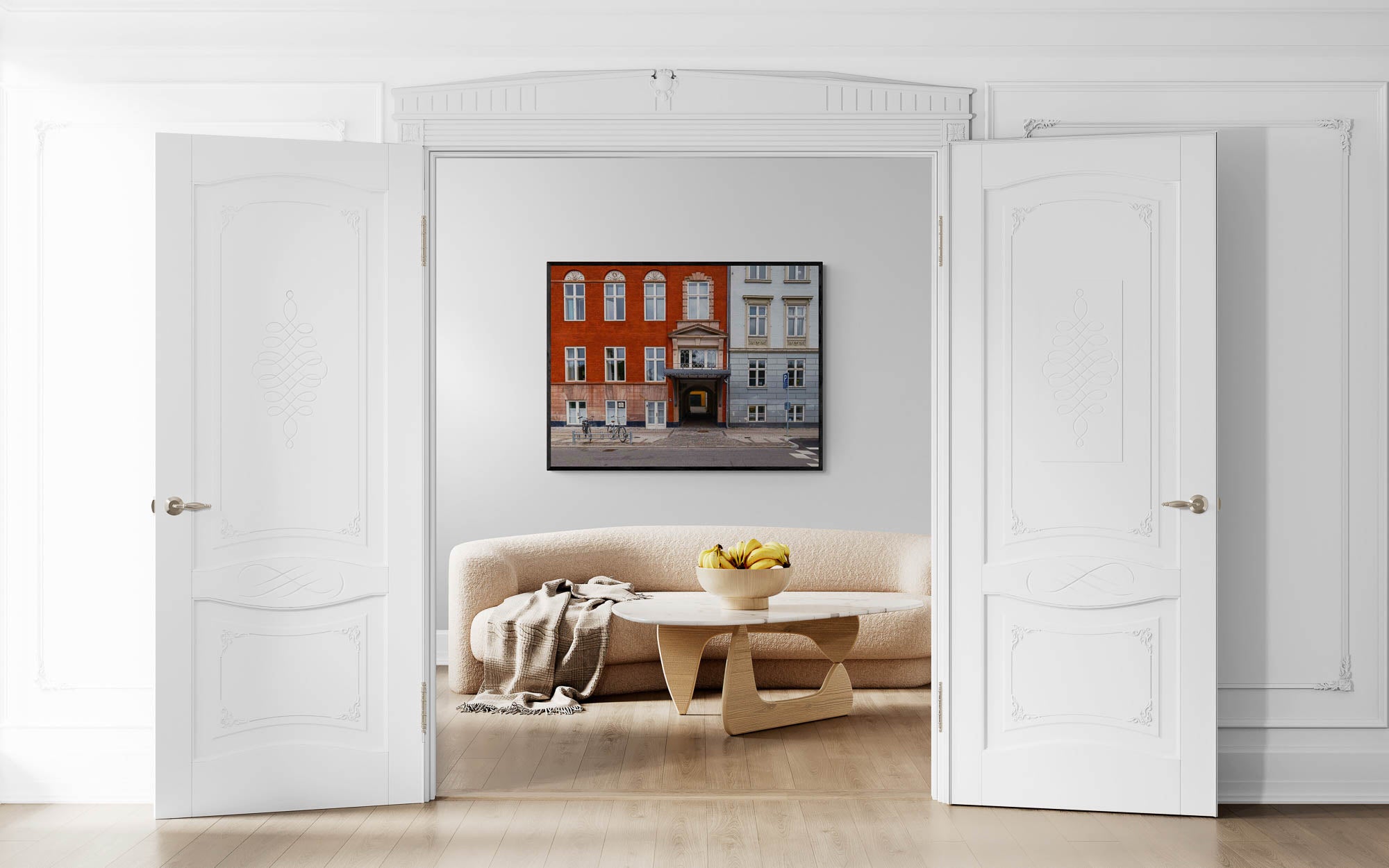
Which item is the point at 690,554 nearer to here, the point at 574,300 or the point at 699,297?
the point at 699,297

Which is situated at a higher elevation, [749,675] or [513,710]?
[749,675]

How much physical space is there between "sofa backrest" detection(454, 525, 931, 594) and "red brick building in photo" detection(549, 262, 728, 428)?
72 cm

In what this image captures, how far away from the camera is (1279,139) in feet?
11.2

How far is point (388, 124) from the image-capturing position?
A: 338 centimetres

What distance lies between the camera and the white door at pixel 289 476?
10.3ft

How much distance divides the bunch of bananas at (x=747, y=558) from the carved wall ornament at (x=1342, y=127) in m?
2.43

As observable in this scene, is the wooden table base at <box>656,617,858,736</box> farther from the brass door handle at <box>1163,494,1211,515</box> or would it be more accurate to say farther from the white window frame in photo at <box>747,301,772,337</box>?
the white window frame in photo at <box>747,301,772,337</box>

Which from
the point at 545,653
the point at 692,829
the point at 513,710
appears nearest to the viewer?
the point at 692,829

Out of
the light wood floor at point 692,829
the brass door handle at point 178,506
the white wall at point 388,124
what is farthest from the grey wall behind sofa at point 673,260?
the brass door handle at point 178,506

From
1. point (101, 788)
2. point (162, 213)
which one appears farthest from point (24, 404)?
point (101, 788)

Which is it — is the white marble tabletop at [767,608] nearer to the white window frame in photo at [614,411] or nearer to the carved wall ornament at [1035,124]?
the white window frame in photo at [614,411]

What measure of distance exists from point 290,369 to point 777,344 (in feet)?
10.7

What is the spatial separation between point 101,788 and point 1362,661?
4.13 metres

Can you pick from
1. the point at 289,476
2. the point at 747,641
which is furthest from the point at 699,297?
the point at 289,476
